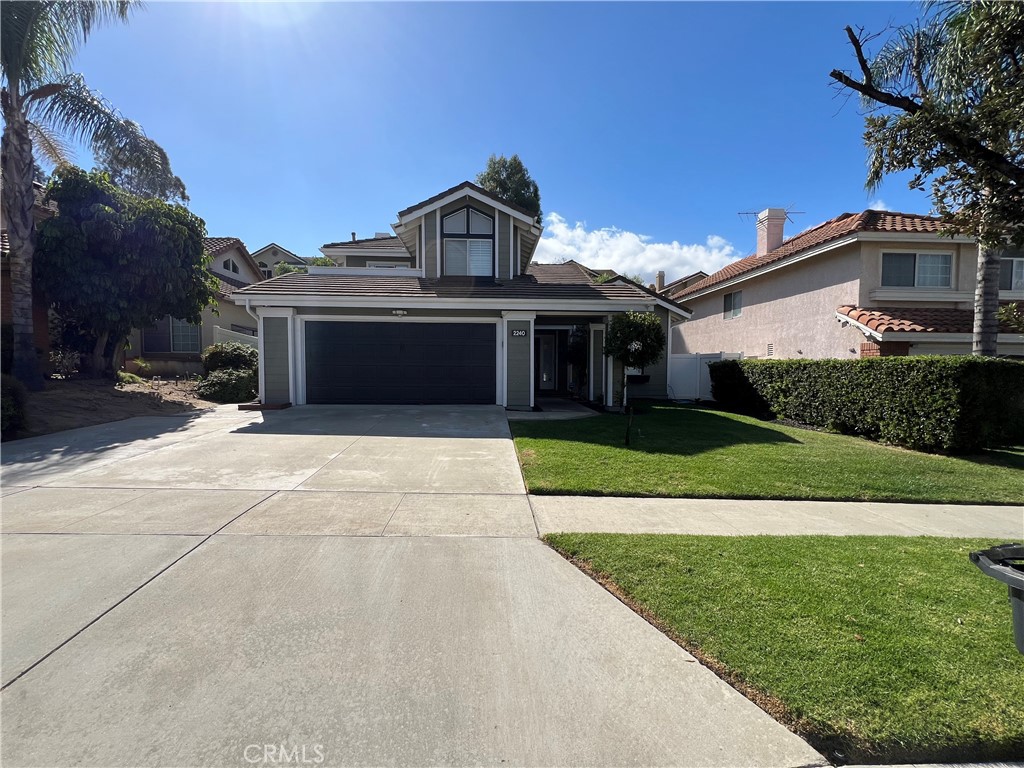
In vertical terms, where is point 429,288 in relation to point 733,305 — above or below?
below

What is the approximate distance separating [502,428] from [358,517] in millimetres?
5579

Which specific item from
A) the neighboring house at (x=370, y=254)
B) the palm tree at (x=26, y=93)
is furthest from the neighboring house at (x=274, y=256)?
the palm tree at (x=26, y=93)

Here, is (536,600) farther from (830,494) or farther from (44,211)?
(44,211)

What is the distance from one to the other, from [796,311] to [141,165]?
66.2 ft

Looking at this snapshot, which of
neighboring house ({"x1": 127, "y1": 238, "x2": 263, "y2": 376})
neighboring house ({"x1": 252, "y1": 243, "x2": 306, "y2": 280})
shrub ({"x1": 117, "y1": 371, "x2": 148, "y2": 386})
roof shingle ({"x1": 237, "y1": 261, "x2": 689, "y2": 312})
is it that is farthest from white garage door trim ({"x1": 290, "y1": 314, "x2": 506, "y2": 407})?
neighboring house ({"x1": 252, "y1": 243, "x2": 306, "y2": 280})

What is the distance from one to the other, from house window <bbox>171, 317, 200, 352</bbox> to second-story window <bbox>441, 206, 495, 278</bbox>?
1300 cm

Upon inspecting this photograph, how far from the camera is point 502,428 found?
10.4 meters

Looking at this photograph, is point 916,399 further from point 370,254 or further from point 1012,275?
point 370,254

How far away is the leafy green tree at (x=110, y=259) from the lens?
41.0ft

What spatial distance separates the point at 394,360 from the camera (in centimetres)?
1336


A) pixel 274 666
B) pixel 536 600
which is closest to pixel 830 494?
pixel 536 600

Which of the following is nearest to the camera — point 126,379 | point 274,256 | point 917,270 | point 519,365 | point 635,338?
point 635,338

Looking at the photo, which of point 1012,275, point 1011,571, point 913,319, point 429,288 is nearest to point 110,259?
point 429,288

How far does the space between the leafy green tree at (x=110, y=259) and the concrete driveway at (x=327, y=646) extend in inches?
392
